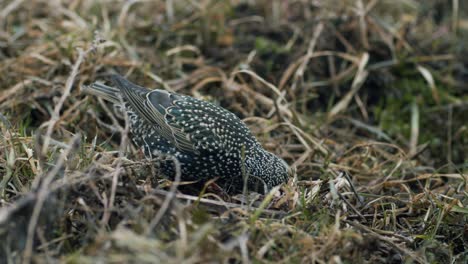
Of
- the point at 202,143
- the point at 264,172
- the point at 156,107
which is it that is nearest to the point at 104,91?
the point at 156,107

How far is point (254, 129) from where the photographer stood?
18.0 feet

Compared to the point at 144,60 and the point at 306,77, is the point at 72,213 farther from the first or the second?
the point at 306,77

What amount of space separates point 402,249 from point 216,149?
1.49 meters

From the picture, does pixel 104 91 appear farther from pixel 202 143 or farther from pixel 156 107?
pixel 202 143

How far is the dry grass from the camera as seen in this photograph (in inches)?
130

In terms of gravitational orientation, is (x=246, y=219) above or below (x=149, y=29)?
below

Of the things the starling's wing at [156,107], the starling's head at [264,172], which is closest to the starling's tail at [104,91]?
the starling's wing at [156,107]

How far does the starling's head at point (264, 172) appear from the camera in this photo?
436 centimetres

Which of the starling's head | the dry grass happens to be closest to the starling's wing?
the dry grass

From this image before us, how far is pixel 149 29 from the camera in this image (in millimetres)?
6656

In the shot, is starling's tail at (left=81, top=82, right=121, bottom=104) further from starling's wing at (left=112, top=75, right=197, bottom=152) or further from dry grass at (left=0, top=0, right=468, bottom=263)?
dry grass at (left=0, top=0, right=468, bottom=263)

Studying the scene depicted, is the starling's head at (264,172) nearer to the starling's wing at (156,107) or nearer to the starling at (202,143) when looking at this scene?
the starling at (202,143)

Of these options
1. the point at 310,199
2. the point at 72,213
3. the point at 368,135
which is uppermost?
the point at 72,213

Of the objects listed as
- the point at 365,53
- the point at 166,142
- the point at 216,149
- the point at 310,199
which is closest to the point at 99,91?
the point at 166,142
